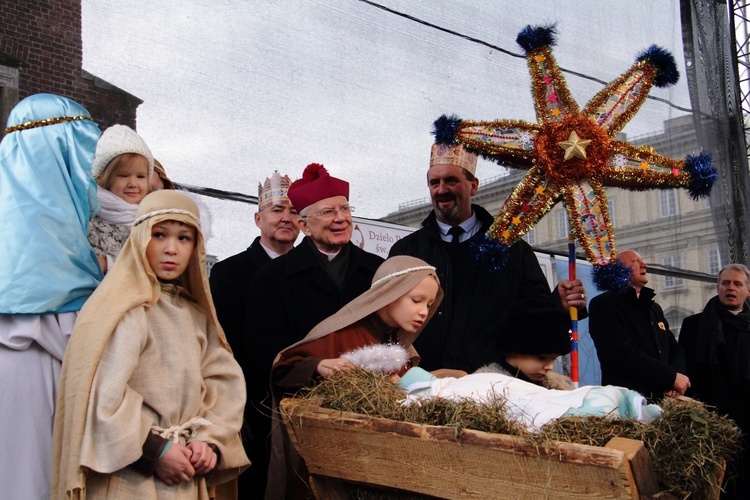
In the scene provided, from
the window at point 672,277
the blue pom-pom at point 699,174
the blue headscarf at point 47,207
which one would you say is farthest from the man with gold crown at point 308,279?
the window at point 672,277

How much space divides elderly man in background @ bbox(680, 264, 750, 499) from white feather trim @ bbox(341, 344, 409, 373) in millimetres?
3542

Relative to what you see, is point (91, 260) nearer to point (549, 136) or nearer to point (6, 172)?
point (6, 172)

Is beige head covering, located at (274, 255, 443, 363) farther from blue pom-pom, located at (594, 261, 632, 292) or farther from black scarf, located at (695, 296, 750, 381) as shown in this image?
black scarf, located at (695, 296, 750, 381)

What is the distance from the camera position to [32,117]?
3.34 metres

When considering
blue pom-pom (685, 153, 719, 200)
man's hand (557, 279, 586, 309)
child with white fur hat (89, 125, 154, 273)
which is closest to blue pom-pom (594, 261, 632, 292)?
man's hand (557, 279, 586, 309)

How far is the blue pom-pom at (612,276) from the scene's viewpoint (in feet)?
13.7

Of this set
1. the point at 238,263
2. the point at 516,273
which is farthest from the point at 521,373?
the point at 238,263

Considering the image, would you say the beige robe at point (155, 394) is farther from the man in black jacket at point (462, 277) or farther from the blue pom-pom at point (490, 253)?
the blue pom-pom at point (490, 253)

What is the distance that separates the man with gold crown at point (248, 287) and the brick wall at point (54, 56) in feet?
2.77

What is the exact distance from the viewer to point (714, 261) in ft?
25.2

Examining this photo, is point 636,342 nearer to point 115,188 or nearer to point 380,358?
point 380,358

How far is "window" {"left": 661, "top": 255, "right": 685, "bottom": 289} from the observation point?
24.7 feet

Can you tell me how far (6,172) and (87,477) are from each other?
3.82ft

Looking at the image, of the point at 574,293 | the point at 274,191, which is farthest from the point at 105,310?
the point at 574,293
